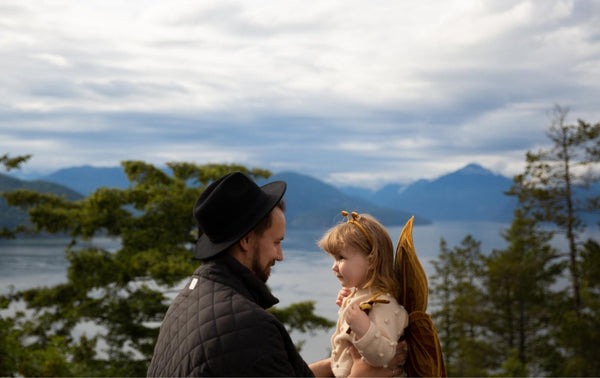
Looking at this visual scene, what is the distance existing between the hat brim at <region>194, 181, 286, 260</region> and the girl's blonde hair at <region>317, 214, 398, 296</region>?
52 cm

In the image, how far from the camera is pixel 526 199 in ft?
83.7

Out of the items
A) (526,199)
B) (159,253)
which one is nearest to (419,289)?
(159,253)

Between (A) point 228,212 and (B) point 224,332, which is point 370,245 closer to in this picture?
(A) point 228,212

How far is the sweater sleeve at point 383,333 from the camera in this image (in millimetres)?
2512

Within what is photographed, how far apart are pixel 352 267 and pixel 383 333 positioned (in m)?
0.36

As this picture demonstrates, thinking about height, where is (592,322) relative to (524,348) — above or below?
above

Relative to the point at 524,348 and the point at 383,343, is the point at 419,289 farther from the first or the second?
the point at 524,348

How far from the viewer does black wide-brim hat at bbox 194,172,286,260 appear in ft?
7.30

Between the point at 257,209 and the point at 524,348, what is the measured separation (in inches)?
1233

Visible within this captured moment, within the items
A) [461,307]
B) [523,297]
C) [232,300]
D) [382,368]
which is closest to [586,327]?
[523,297]

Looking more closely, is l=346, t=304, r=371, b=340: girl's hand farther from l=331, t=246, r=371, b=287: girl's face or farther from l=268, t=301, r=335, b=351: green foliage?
Result: l=268, t=301, r=335, b=351: green foliage

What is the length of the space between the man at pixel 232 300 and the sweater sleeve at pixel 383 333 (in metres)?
0.44

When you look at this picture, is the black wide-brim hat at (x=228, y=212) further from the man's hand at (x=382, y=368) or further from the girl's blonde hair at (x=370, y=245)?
the man's hand at (x=382, y=368)

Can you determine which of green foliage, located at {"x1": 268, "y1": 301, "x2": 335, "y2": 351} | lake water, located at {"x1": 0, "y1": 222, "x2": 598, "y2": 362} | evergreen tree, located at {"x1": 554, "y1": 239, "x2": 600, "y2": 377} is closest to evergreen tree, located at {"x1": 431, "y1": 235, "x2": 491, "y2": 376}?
lake water, located at {"x1": 0, "y1": 222, "x2": 598, "y2": 362}
